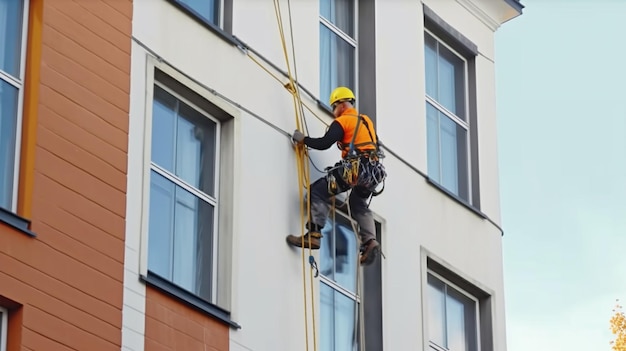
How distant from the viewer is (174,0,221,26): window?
52.2 feet

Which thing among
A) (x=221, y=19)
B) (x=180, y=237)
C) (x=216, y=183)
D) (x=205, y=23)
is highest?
(x=221, y=19)

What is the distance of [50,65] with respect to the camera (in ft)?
43.6

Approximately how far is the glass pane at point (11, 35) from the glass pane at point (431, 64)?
727 cm

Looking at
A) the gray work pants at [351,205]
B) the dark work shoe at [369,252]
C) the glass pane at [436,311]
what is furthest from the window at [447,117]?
the dark work shoe at [369,252]

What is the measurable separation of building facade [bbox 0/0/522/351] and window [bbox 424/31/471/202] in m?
0.03

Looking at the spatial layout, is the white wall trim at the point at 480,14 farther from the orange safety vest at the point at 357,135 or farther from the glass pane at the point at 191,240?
the glass pane at the point at 191,240

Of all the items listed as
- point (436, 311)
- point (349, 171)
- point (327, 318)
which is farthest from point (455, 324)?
point (349, 171)

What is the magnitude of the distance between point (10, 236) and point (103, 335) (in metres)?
1.19


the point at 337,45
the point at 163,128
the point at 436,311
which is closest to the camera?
the point at 163,128

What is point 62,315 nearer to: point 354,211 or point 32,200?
point 32,200

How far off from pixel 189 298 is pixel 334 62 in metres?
4.76

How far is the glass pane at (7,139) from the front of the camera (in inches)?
501

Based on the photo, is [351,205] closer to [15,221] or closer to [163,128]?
[163,128]

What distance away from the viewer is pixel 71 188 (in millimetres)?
13062
